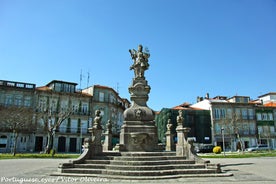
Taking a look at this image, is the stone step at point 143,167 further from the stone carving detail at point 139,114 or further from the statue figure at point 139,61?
the statue figure at point 139,61

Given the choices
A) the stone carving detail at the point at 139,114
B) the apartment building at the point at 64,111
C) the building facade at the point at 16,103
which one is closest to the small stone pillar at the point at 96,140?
the stone carving detail at the point at 139,114

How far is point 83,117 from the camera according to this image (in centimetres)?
4559

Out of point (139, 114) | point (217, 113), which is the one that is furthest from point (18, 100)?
point (217, 113)

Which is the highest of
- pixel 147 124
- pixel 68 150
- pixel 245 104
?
pixel 245 104

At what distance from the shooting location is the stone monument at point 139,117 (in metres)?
13.8

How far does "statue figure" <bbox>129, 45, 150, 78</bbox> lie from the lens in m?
16.1

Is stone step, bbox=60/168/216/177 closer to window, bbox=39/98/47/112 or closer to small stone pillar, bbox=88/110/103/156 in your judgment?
small stone pillar, bbox=88/110/103/156

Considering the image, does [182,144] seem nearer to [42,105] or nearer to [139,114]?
[139,114]

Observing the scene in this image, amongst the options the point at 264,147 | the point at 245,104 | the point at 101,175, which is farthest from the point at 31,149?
the point at 245,104

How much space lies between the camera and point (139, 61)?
635 inches

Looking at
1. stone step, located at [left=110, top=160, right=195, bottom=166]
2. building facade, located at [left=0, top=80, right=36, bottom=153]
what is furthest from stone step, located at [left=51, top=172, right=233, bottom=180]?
building facade, located at [left=0, top=80, right=36, bottom=153]

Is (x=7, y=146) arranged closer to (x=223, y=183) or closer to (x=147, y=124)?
(x=147, y=124)

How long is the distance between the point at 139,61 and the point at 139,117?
13.0 ft

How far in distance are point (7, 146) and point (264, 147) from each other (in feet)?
146
